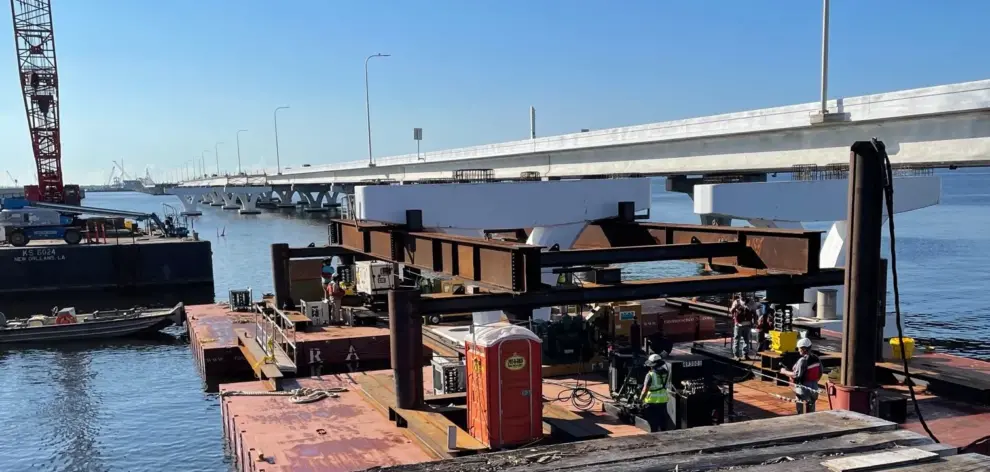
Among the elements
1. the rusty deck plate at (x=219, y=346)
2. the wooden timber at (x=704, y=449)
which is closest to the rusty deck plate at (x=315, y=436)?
the wooden timber at (x=704, y=449)

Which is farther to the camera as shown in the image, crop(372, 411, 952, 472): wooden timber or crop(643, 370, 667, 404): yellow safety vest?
crop(643, 370, 667, 404): yellow safety vest

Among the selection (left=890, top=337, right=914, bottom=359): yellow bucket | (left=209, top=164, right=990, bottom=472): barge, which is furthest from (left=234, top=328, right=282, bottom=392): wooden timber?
(left=890, top=337, right=914, bottom=359): yellow bucket

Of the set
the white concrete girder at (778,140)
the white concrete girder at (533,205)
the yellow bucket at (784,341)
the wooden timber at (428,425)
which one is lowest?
the wooden timber at (428,425)

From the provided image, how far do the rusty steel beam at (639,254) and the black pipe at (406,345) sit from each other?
2543 millimetres

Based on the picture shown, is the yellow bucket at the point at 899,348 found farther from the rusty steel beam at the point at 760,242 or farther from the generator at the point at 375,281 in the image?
the generator at the point at 375,281

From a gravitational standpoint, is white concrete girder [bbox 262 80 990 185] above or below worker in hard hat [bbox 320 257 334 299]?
above

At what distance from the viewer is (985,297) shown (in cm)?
4653

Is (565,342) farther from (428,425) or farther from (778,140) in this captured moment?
(778,140)

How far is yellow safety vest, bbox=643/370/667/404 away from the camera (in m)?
14.1

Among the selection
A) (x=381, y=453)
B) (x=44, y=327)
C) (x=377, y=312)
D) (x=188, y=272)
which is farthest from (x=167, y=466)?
(x=188, y=272)

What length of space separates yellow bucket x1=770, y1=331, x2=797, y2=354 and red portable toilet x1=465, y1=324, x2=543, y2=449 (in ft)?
26.2

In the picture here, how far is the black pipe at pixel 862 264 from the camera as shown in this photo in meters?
12.1

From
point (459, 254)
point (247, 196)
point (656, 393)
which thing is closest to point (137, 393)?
point (459, 254)

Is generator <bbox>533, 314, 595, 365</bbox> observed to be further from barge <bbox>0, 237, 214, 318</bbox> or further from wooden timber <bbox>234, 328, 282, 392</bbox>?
barge <bbox>0, 237, 214, 318</bbox>
